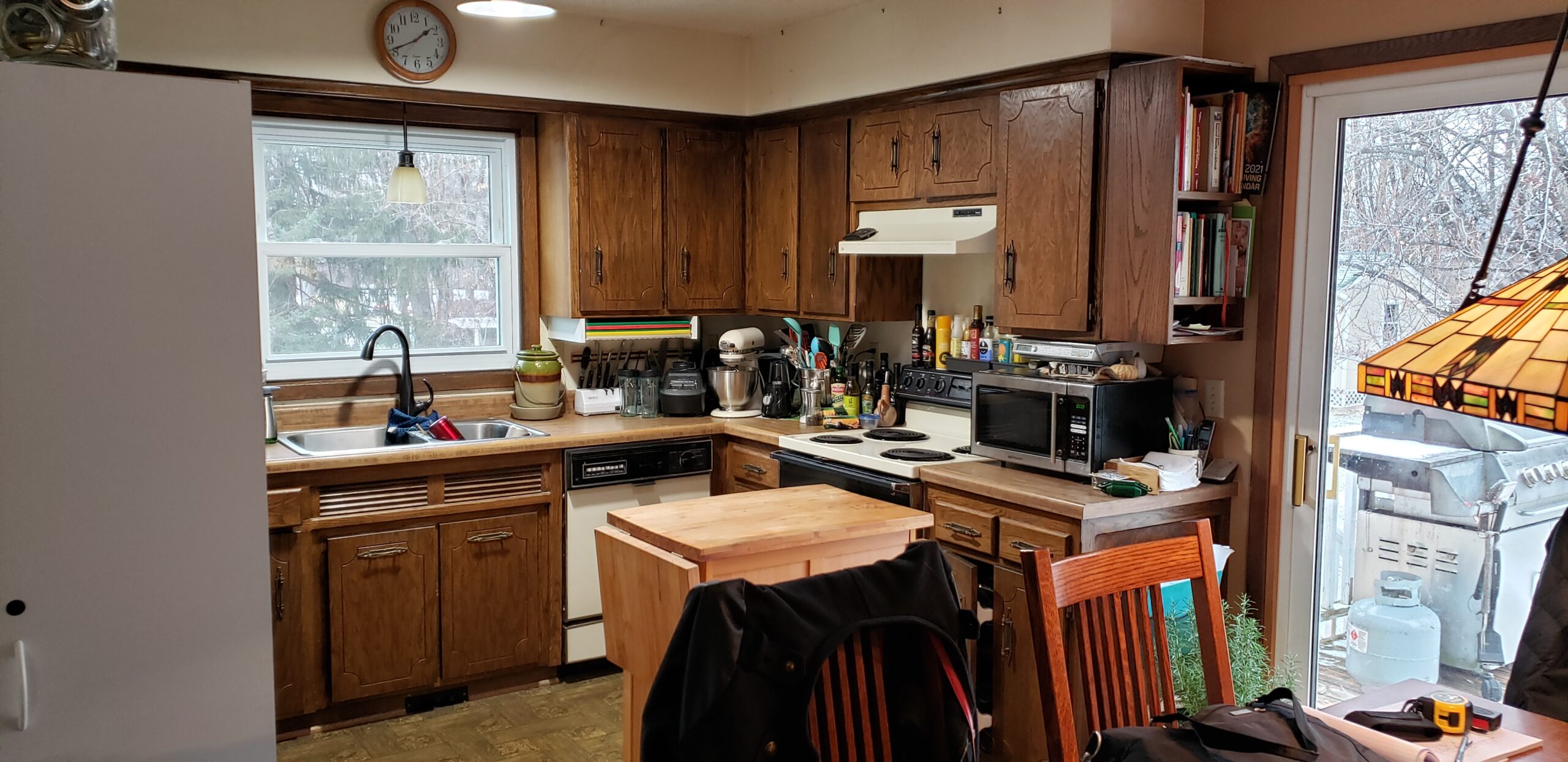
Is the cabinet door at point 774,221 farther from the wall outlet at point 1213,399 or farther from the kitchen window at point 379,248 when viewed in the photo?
the wall outlet at point 1213,399

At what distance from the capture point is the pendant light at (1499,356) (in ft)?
3.09

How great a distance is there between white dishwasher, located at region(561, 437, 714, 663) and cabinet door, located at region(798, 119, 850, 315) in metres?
0.82

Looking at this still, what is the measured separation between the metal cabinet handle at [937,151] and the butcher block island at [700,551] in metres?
1.51

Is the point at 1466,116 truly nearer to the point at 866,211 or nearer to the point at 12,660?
the point at 866,211

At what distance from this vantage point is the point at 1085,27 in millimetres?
3293

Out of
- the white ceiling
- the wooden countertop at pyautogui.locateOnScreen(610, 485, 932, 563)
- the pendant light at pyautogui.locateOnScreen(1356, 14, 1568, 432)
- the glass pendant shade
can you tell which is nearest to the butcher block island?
the wooden countertop at pyautogui.locateOnScreen(610, 485, 932, 563)

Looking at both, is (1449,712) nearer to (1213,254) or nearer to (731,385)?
(1213,254)

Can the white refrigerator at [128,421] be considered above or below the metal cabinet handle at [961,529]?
above

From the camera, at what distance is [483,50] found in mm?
4215

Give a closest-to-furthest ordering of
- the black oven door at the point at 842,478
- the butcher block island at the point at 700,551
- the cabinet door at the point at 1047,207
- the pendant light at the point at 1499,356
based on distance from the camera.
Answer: the pendant light at the point at 1499,356, the butcher block island at the point at 700,551, the cabinet door at the point at 1047,207, the black oven door at the point at 842,478

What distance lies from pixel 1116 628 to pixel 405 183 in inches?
125

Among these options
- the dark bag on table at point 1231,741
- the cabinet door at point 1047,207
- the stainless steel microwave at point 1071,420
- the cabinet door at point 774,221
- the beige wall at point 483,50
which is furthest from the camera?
the cabinet door at point 774,221

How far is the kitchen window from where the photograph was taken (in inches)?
166

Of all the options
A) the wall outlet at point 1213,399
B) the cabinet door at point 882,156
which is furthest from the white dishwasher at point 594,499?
the wall outlet at point 1213,399
